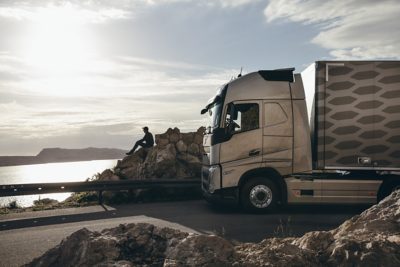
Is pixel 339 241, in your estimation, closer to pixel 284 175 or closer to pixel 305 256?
pixel 305 256

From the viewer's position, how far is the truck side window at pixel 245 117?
32.7 feet

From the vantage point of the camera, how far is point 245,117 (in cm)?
1005

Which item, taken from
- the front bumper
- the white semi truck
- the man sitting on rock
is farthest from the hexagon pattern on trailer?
the man sitting on rock

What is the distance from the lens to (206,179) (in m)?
10.9

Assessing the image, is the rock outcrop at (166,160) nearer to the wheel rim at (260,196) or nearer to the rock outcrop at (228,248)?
the wheel rim at (260,196)

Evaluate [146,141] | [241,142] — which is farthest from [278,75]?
[146,141]

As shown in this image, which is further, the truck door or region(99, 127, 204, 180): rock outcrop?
region(99, 127, 204, 180): rock outcrop

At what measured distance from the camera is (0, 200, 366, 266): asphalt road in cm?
726

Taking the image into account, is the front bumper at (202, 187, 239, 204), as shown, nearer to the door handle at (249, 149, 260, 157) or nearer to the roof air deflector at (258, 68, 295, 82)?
the door handle at (249, 149, 260, 157)

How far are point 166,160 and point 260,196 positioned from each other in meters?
5.51

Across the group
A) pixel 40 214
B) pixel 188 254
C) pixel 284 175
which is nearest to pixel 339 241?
pixel 188 254

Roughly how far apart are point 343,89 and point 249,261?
7.68 meters

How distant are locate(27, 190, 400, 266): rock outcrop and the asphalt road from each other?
277cm

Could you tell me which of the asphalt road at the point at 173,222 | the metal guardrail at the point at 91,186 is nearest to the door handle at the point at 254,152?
the asphalt road at the point at 173,222
